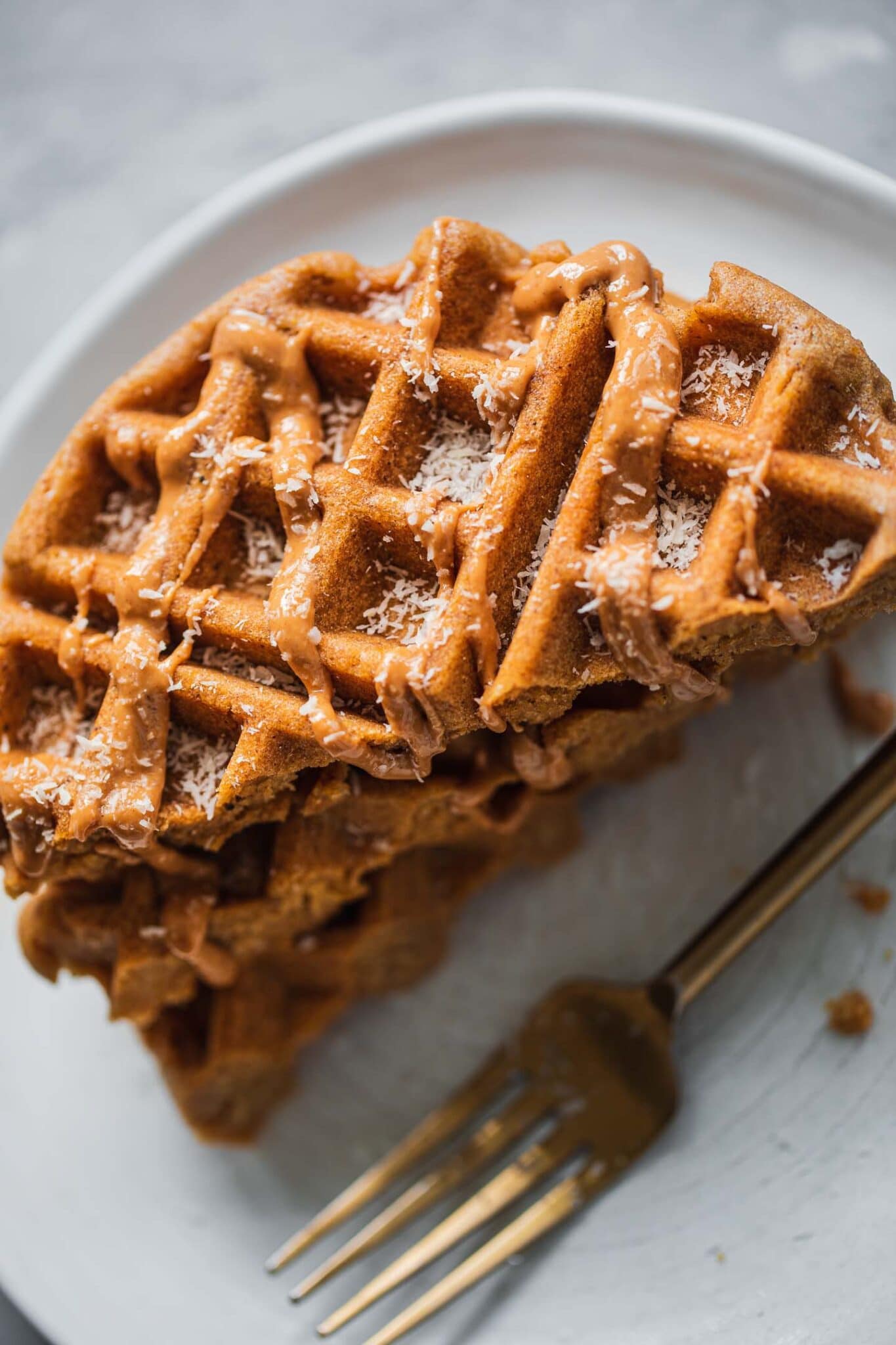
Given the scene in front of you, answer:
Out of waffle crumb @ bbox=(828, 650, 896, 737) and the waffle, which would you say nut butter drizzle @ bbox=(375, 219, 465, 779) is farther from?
waffle crumb @ bbox=(828, 650, 896, 737)

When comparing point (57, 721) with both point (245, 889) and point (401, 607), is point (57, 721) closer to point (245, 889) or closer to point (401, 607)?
point (245, 889)

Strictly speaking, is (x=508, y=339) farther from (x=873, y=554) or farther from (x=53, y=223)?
(x=53, y=223)

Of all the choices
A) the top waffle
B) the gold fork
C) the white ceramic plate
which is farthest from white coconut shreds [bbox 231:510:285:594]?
the gold fork

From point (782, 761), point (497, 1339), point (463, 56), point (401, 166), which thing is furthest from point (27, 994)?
point (463, 56)

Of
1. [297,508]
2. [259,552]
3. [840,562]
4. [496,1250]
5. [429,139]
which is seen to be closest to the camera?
[840,562]

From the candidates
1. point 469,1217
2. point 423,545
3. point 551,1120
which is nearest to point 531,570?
point 423,545

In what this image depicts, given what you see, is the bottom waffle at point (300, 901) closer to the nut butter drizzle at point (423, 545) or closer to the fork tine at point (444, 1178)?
the nut butter drizzle at point (423, 545)

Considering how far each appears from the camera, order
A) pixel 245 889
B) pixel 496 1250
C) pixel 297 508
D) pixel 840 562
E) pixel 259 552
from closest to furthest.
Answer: pixel 840 562 → pixel 297 508 → pixel 259 552 → pixel 245 889 → pixel 496 1250
